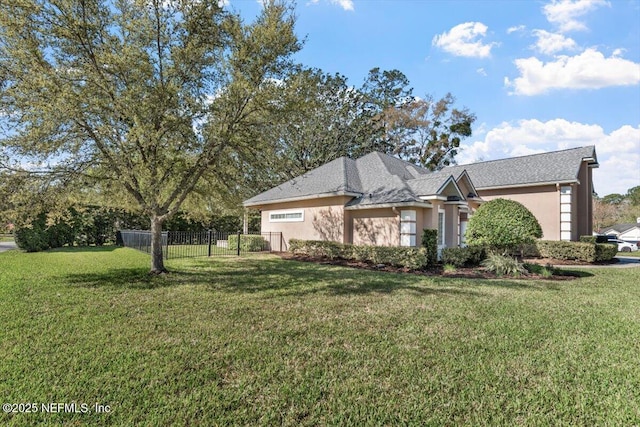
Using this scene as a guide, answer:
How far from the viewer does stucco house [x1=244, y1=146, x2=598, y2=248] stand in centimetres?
1355

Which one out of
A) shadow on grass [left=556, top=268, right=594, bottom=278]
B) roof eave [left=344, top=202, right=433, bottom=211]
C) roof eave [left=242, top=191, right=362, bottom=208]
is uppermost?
roof eave [left=242, top=191, right=362, bottom=208]

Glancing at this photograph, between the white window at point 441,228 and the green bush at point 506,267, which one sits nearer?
the green bush at point 506,267

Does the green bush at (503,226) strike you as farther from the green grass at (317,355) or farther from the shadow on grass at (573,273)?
the green grass at (317,355)

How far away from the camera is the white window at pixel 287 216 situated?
1776 centimetres

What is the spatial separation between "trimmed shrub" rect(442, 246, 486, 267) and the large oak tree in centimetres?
913

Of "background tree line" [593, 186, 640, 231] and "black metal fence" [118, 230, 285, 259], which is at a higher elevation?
"background tree line" [593, 186, 640, 231]

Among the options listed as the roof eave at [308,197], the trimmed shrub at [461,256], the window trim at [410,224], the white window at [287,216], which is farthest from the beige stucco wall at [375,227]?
the white window at [287,216]

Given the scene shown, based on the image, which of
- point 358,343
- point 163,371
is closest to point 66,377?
point 163,371

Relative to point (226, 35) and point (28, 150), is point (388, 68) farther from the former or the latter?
point (28, 150)

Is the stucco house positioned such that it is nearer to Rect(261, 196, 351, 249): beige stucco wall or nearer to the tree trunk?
Rect(261, 196, 351, 249): beige stucco wall

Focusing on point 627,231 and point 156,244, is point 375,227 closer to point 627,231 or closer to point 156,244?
point 156,244

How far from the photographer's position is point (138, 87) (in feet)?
26.2

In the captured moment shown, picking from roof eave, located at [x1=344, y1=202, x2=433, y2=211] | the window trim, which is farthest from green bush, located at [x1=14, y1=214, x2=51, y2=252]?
the window trim

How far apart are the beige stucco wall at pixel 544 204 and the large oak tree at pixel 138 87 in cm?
1609
